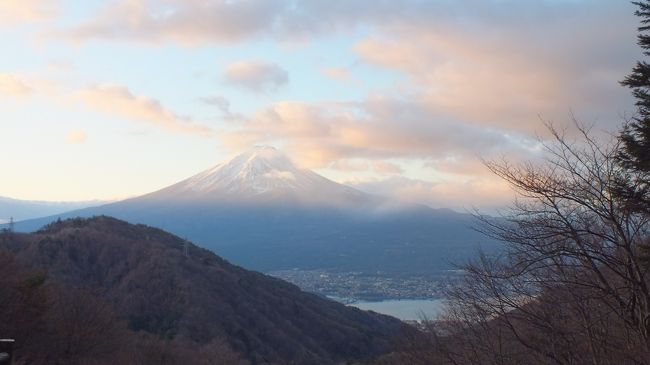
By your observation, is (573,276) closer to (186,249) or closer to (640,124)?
(640,124)

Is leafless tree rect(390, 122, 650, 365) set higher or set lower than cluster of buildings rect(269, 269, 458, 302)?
higher

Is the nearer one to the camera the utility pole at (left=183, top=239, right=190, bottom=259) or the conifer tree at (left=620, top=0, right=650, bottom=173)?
the conifer tree at (left=620, top=0, right=650, bottom=173)

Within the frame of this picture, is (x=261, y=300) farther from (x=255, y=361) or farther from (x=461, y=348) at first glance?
(x=461, y=348)

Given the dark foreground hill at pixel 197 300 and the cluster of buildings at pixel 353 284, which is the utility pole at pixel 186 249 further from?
the cluster of buildings at pixel 353 284

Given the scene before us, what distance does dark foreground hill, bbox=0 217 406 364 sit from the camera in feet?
167

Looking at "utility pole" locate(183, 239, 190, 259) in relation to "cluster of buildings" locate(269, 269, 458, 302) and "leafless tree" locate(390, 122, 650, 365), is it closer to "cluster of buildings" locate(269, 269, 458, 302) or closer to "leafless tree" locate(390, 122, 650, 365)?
"cluster of buildings" locate(269, 269, 458, 302)

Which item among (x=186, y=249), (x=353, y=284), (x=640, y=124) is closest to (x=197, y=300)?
(x=186, y=249)

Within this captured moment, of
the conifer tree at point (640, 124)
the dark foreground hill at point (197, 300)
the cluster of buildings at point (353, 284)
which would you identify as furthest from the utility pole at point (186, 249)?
Answer: the conifer tree at point (640, 124)

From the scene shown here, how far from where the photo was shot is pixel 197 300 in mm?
56531

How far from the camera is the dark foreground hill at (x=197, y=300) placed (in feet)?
167

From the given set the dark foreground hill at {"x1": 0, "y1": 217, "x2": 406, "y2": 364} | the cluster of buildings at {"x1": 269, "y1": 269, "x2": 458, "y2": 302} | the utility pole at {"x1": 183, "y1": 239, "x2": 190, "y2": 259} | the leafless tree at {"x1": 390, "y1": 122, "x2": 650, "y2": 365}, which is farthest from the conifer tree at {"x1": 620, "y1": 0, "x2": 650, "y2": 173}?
the cluster of buildings at {"x1": 269, "y1": 269, "x2": 458, "y2": 302}

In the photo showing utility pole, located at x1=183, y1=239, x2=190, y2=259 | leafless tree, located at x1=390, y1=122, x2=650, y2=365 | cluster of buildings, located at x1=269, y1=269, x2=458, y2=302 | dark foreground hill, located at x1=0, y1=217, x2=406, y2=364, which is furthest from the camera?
cluster of buildings, located at x1=269, y1=269, x2=458, y2=302

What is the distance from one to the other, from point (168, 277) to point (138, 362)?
30.7 meters

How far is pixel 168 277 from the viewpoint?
199ft
